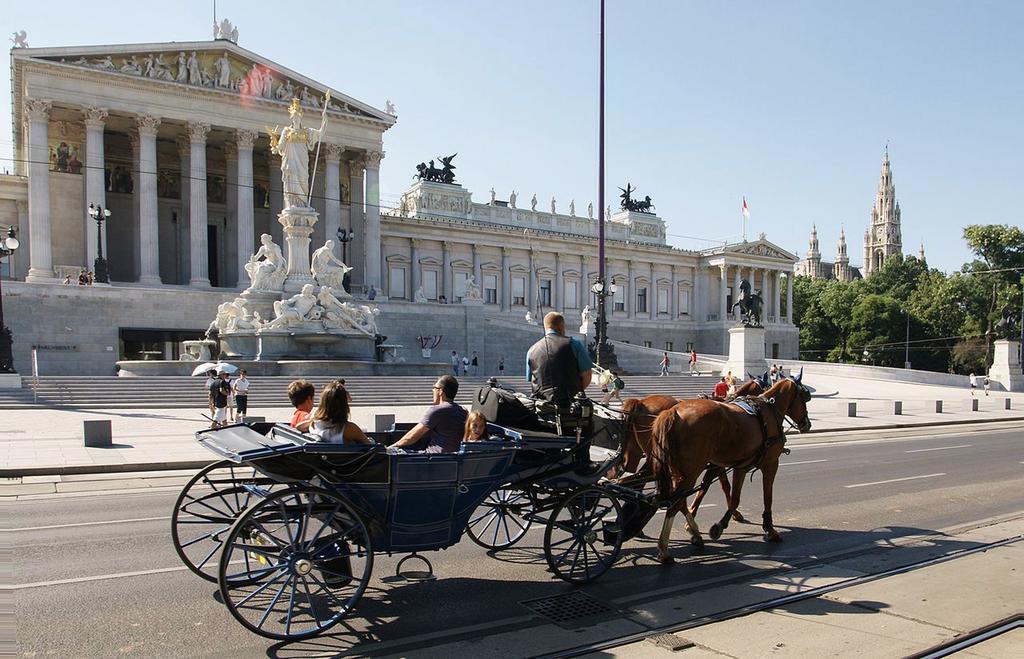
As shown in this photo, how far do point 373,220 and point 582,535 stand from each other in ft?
192

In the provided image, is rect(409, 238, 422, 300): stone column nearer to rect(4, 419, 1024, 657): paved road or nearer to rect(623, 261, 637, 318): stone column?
rect(623, 261, 637, 318): stone column

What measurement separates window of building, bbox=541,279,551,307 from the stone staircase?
51422mm

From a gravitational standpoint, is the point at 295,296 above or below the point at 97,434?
above

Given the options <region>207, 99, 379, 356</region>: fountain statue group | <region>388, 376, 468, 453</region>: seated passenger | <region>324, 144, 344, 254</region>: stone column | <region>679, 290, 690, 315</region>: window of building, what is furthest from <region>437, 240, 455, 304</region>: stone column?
<region>388, 376, 468, 453</region>: seated passenger

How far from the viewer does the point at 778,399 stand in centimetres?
962

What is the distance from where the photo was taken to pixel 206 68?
56.5 metres

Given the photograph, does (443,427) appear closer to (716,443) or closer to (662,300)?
(716,443)

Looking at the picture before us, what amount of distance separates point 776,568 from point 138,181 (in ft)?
185

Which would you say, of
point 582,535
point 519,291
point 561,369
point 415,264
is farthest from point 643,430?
point 519,291

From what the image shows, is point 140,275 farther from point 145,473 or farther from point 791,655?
point 791,655

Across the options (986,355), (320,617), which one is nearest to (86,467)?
(320,617)

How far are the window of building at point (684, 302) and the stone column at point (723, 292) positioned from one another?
383 cm

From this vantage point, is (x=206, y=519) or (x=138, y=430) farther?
(x=138, y=430)

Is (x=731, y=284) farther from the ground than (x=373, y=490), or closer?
farther from the ground
